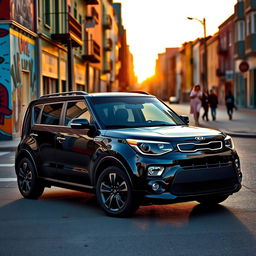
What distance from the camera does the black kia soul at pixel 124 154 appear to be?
731 centimetres

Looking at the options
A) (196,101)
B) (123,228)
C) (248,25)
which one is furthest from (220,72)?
(123,228)

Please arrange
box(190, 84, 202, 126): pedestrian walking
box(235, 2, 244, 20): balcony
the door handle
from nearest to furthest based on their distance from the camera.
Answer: the door handle
box(190, 84, 202, 126): pedestrian walking
box(235, 2, 244, 20): balcony

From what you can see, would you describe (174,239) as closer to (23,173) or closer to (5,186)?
(23,173)

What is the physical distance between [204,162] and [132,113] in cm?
157

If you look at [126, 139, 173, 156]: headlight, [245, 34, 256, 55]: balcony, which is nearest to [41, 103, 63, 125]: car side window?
[126, 139, 173, 156]: headlight

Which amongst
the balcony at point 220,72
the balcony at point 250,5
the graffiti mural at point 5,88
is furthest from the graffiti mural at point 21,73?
the balcony at point 220,72

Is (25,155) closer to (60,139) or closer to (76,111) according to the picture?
(60,139)

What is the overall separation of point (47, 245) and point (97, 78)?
50753 mm

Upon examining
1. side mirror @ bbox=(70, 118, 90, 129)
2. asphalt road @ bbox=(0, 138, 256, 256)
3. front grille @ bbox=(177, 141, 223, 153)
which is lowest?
asphalt road @ bbox=(0, 138, 256, 256)

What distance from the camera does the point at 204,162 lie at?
741cm

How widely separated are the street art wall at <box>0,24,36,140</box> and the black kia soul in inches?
508

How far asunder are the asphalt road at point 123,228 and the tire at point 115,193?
132mm

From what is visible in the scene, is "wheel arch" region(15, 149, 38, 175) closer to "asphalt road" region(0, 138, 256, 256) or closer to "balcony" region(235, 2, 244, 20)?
"asphalt road" region(0, 138, 256, 256)

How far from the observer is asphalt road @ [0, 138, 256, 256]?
5.98m
